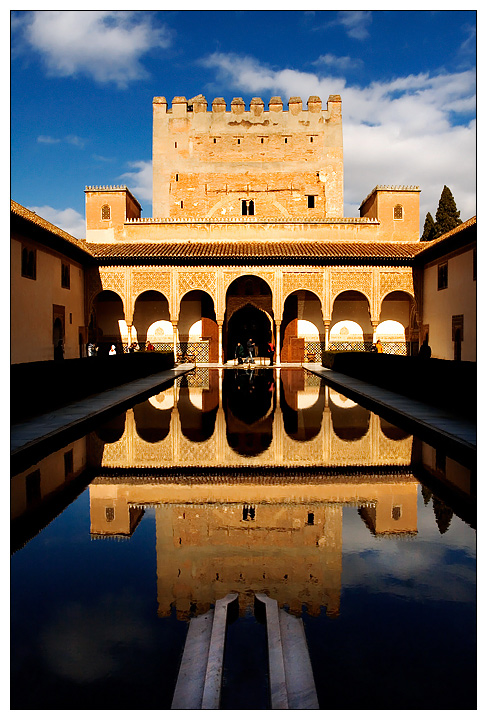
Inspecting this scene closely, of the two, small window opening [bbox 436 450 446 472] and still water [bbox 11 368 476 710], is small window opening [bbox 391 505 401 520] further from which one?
small window opening [bbox 436 450 446 472]

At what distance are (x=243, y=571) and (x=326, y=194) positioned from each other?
100 ft

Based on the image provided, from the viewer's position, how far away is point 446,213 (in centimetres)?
3412

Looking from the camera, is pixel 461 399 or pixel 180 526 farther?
pixel 461 399

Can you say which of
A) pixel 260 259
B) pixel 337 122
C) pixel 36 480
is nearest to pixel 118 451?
pixel 36 480

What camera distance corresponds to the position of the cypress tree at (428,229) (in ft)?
117

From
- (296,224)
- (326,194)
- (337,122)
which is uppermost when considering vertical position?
(337,122)

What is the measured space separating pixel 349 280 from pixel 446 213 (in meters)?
14.3

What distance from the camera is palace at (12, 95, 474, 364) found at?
A: 23469mm

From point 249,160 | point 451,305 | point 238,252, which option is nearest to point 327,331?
point 238,252

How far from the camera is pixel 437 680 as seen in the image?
85.6 inches

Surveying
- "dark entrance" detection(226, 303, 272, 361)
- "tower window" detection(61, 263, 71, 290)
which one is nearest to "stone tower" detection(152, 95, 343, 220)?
"dark entrance" detection(226, 303, 272, 361)

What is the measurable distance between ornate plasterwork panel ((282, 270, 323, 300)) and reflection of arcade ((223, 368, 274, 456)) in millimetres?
7994

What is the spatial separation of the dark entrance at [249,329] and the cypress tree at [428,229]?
15.0m
